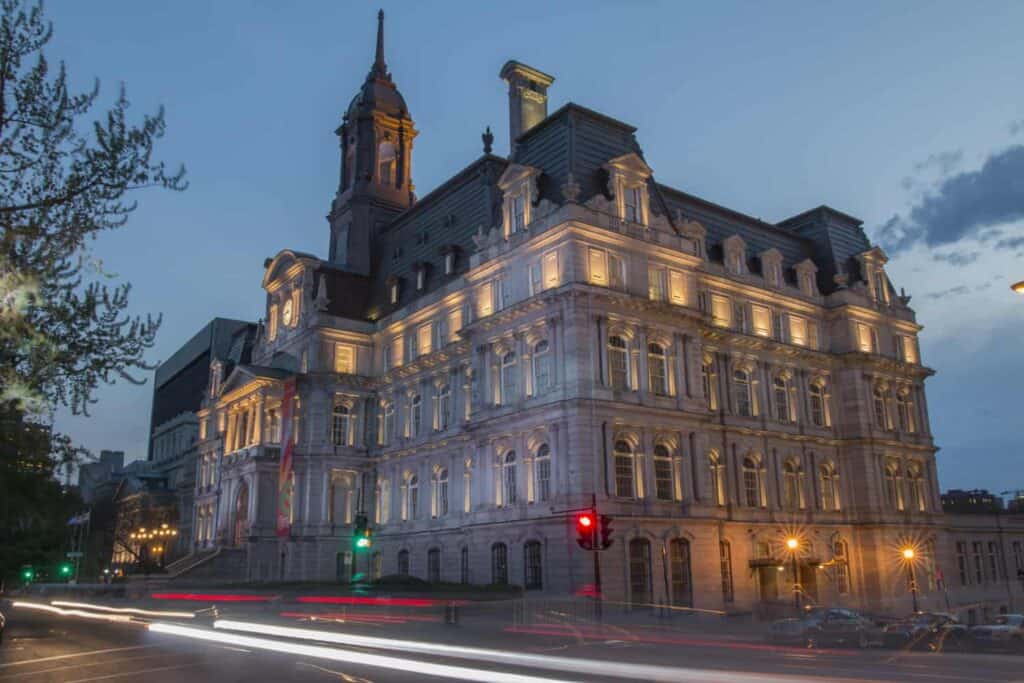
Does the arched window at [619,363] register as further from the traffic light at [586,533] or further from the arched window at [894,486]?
the arched window at [894,486]

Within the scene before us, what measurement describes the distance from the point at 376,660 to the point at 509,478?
28187 mm

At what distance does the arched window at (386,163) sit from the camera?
2906 inches

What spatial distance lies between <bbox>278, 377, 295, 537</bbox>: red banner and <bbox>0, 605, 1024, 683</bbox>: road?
2763cm

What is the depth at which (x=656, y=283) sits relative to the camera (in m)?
48.1

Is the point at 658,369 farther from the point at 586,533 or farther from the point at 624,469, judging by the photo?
the point at 586,533

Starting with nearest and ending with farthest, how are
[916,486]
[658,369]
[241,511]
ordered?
[658,369], [916,486], [241,511]

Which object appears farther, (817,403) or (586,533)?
(817,403)

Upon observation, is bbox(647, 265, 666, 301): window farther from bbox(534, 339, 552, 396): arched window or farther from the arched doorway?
the arched doorway

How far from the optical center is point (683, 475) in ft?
150

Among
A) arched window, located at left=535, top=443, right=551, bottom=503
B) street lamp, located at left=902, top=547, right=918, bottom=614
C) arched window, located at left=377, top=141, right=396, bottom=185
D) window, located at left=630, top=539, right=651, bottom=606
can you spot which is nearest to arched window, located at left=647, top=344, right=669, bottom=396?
arched window, located at left=535, top=443, right=551, bottom=503

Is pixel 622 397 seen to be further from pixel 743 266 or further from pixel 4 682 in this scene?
pixel 4 682

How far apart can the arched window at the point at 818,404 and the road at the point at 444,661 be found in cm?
3390

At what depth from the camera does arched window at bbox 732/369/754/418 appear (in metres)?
54.0

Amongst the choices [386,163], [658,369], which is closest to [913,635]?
[658,369]
